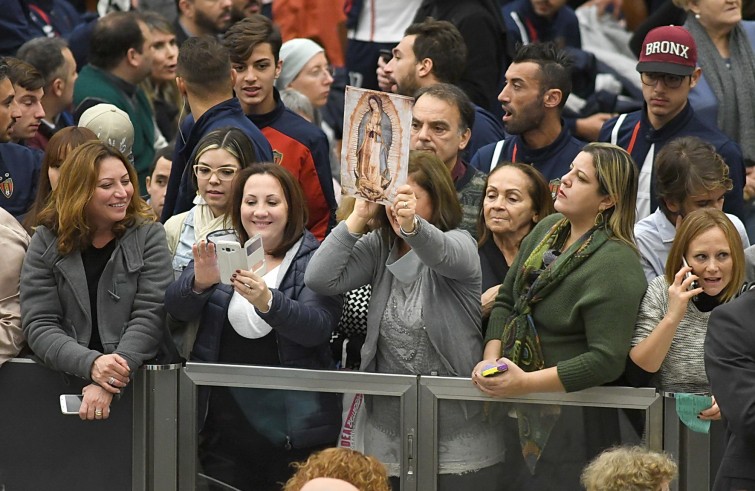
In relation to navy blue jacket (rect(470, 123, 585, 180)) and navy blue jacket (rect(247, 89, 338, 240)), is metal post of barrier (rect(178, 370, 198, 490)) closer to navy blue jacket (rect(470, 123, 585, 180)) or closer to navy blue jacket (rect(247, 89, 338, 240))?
navy blue jacket (rect(247, 89, 338, 240))

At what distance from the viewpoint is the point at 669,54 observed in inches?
282

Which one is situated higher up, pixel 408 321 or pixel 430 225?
pixel 430 225

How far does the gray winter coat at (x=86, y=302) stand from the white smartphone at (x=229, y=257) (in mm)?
549

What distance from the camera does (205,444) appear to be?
20.0ft

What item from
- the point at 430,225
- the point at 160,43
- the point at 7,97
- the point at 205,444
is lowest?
the point at 205,444

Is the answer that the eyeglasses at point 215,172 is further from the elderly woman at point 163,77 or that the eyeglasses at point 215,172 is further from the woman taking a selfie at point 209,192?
the elderly woman at point 163,77

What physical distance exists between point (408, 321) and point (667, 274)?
1.11 meters

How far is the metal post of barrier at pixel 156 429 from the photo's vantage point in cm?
608

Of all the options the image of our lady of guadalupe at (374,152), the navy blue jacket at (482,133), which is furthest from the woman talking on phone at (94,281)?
the navy blue jacket at (482,133)

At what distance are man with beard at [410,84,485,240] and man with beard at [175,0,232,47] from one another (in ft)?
11.7

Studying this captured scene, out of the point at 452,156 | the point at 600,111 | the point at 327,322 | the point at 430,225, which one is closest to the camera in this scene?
the point at 430,225

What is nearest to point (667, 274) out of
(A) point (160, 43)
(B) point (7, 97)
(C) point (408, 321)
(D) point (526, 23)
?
(C) point (408, 321)

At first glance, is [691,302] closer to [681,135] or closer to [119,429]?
[681,135]

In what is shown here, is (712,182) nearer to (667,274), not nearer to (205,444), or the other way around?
(667,274)
